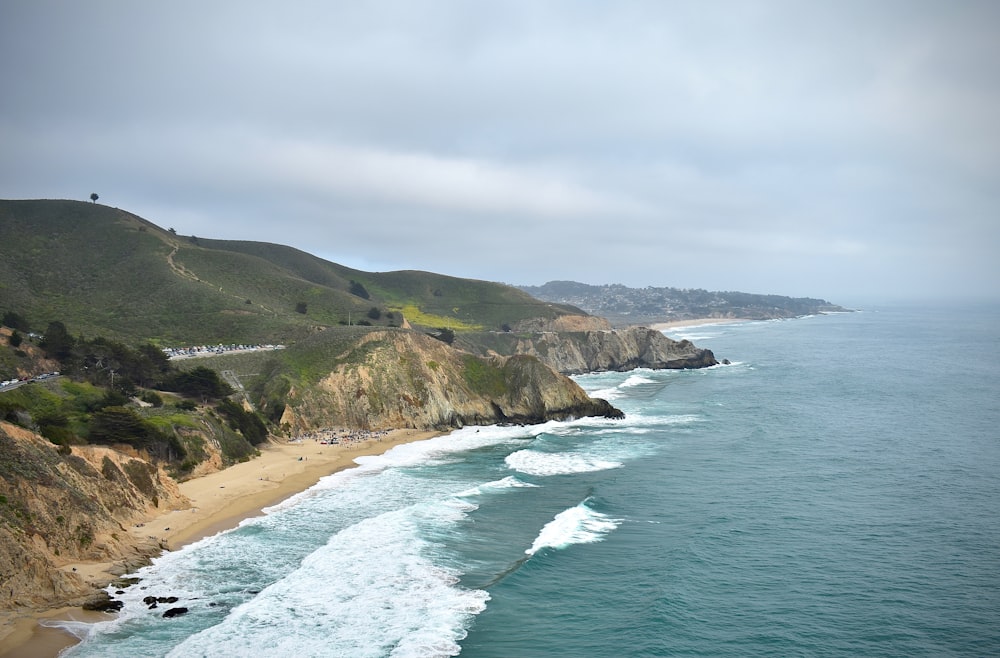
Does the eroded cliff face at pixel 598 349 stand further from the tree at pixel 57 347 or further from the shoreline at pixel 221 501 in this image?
the tree at pixel 57 347

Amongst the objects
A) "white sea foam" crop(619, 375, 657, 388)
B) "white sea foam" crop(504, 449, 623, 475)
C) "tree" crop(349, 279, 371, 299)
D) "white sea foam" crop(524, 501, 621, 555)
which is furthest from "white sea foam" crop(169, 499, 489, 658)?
"tree" crop(349, 279, 371, 299)

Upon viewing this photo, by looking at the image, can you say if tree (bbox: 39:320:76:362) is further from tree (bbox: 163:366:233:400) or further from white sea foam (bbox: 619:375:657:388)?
white sea foam (bbox: 619:375:657:388)

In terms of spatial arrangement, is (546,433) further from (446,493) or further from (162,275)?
(162,275)

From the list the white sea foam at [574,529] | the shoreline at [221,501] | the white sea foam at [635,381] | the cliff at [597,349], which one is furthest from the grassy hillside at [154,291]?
the white sea foam at [574,529]

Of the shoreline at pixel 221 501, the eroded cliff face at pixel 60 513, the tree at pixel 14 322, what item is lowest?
the shoreline at pixel 221 501

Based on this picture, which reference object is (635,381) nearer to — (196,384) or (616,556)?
(196,384)

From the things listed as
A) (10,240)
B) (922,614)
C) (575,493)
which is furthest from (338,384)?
(10,240)
